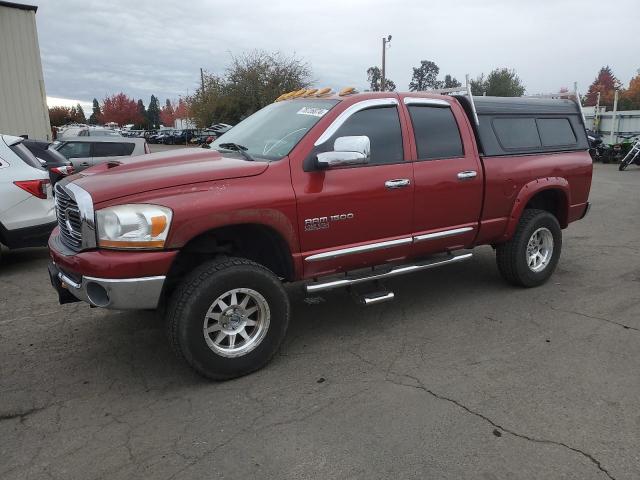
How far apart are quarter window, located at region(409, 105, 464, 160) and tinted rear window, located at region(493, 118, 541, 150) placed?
0.62 m

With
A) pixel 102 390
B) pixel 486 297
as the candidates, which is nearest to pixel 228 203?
pixel 102 390

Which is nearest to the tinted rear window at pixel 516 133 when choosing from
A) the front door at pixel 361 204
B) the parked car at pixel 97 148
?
the front door at pixel 361 204

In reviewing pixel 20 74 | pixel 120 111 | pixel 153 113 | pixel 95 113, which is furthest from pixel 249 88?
pixel 95 113

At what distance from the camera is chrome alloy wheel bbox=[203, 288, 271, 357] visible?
3.56 metres

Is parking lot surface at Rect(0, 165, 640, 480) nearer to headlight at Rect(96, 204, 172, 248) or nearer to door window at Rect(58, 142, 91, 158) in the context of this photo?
headlight at Rect(96, 204, 172, 248)

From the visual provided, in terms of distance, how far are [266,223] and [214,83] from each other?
3987 cm

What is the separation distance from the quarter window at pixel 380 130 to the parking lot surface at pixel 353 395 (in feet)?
4.92

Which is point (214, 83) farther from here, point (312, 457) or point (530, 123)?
point (312, 457)

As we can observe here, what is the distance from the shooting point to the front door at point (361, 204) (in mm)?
3910

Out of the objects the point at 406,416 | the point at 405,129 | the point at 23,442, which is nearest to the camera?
the point at 23,442

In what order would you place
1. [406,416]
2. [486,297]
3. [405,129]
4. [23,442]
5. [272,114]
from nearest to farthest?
[23,442]
[406,416]
[405,129]
[272,114]
[486,297]

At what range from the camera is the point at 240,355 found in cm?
367

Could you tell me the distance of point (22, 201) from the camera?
6340 mm

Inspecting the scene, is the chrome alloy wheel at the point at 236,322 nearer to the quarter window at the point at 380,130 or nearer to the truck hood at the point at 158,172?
the truck hood at the point at 158,172
